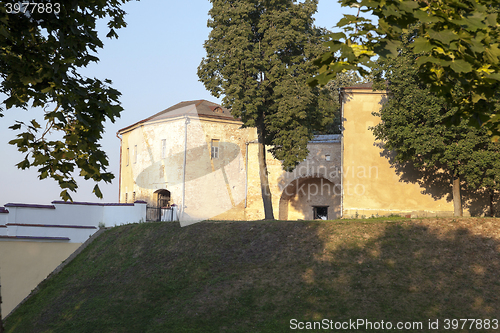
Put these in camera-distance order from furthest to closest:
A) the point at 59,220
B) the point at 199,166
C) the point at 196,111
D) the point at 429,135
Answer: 1. the point at 196,111
2. the point at 199,166
3. the point at 429,135
4. the point at 59,220

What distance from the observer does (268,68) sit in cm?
2261

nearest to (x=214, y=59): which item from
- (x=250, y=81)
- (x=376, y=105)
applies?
(x=250, y=81)

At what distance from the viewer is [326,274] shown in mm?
13617

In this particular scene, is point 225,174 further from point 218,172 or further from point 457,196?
point 457,196

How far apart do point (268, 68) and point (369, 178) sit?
28.6 ft

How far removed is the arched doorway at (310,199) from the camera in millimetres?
31250

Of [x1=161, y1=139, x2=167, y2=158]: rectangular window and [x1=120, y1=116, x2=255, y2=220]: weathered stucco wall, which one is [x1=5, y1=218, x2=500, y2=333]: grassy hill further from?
[x1=161, y1=139, x2=167, y2=158]: rectangular window

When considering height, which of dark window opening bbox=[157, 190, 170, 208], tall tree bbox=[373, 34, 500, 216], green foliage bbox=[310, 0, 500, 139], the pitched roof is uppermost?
the pitched roof

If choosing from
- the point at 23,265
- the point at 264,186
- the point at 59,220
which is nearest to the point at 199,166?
the point at 264,186

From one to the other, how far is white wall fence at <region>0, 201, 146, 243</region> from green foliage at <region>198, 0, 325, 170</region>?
27.8 feet

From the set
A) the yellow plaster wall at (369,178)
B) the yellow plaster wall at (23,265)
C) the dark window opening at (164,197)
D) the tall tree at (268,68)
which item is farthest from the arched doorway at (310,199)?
the yellow plaster wall at (23,265)

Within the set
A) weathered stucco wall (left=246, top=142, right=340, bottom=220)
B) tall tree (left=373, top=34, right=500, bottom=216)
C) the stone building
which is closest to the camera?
tall tree (left=373, top=34, right=500, bottom=216)

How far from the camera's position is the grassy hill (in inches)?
462

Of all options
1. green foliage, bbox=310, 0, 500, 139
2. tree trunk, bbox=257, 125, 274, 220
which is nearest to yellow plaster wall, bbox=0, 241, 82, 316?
tree trunk, bbox=257, 125, 274, 220
